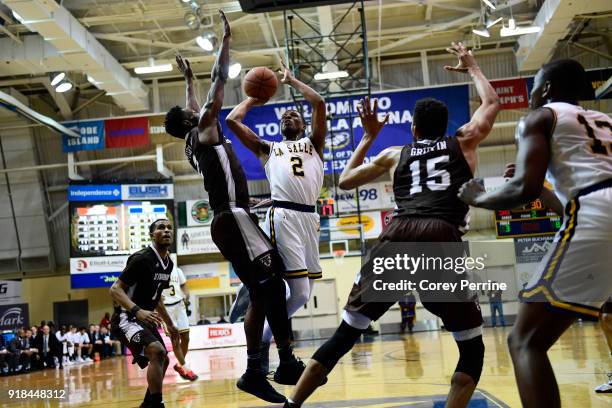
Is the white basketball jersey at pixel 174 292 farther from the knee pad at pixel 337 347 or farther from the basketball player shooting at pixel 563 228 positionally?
the basketball player shooting at pixel 563 228

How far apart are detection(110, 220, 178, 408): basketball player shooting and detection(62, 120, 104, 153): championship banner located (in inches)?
693

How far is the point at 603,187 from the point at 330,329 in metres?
20.4

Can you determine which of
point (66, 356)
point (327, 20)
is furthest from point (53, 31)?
point (66, 356)

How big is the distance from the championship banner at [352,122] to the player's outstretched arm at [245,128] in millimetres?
12709

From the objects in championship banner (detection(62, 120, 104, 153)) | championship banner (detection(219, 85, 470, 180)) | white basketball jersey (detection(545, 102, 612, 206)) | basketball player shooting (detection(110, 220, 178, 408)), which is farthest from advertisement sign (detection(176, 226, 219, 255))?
white basketball jersey (detection(545, 102, 612, 206))

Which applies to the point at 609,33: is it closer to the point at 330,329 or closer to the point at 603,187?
the point at 330,329

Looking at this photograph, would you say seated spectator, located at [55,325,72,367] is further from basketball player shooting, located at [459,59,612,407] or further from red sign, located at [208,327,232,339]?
basketball player shooting, located at [459,59,612,407]

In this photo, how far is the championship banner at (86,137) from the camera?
22922 millimetres

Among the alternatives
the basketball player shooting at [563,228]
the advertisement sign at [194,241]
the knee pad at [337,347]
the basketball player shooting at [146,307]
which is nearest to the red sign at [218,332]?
the advertisement sign at [194,241]

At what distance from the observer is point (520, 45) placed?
2048cm

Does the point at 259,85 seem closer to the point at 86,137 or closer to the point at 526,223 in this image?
the point at 526,223

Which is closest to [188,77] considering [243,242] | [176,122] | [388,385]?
[176,122]

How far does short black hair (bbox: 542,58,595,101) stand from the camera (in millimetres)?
3145

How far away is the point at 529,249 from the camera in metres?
21.8
